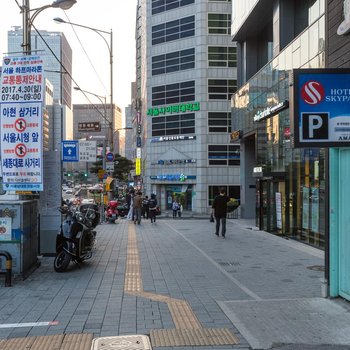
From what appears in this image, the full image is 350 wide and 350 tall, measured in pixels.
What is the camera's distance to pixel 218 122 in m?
50.2

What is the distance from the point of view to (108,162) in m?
30.4

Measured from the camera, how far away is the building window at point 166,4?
5162 centimetres

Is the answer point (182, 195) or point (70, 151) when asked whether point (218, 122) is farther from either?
point (70, 151)

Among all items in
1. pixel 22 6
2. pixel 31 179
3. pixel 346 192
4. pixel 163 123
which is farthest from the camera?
pixel 163 123

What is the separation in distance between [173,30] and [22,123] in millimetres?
45443

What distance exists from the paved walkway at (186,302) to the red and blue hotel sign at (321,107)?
2.30 metres

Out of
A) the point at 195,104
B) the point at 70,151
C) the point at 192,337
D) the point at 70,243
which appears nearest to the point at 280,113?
the point at 70,151

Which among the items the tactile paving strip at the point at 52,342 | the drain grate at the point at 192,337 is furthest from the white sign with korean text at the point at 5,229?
the drain grate at the point at 192,337

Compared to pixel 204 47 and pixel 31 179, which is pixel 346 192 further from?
pixel 204 47

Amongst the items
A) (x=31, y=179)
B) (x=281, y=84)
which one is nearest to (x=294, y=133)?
(x=31, y=179)

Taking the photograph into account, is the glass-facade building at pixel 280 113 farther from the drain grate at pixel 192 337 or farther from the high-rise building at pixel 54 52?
the high-rise building at pixel 54 52

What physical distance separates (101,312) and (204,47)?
150 ft

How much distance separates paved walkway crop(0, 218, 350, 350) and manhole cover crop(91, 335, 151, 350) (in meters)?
0.13

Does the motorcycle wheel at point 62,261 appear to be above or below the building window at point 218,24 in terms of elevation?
below
